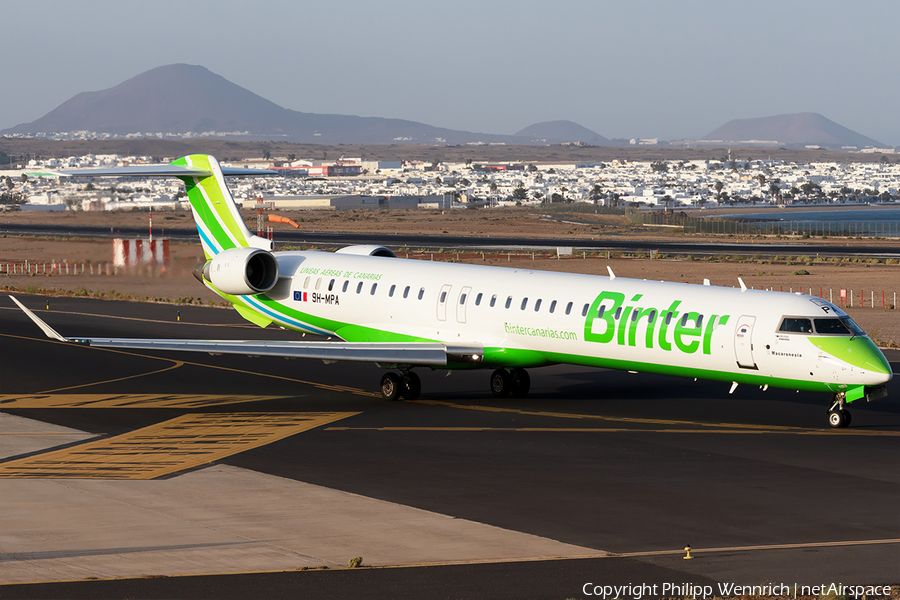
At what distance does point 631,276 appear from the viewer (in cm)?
6562

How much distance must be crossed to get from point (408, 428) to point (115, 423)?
23.0 feet

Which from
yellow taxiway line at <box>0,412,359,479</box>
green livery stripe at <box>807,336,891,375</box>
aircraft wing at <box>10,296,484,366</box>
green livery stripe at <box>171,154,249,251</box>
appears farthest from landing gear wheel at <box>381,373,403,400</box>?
green livery stripe at <box>807,336,891,375</box>

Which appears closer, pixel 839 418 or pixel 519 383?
pixel 839 418

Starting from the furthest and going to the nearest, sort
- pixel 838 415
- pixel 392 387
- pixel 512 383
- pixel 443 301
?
pixel 512 383, pixel 443 301, pixel 392 387, pixel 838 415

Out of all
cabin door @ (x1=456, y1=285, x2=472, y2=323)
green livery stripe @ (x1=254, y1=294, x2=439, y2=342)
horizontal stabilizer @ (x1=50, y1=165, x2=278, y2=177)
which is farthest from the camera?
horizontal stabilizer @ (x1=50, y1=165, x2=278, y2=177)

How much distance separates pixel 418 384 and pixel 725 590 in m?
17.0

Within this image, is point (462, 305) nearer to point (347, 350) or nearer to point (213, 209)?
point (347, 350)

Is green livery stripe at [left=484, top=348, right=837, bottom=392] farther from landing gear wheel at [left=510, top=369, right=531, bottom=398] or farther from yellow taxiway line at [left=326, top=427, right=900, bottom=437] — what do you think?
landing gear wheel at [left=510, top=369, right=531, bottom=398]

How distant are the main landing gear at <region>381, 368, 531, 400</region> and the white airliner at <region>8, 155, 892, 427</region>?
3 centimetres

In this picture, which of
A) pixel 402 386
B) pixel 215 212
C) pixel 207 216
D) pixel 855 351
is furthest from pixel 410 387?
pixel 855 351

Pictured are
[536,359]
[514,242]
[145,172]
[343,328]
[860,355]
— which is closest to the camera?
[860,355]

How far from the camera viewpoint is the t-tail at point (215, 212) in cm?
3484

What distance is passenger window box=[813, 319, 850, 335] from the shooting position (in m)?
24.2

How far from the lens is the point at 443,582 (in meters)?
13.8
